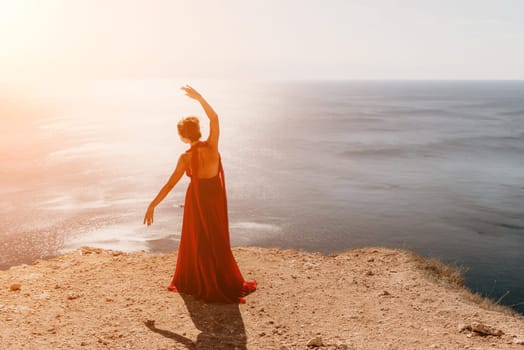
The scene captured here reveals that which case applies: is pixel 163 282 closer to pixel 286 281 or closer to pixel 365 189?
pixel 286 281

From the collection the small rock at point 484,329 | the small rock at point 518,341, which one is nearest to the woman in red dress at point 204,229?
the small rock at point 484,329

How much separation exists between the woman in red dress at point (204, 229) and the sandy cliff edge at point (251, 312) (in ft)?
1.07

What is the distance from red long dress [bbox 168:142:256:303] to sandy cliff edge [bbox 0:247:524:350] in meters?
0.31

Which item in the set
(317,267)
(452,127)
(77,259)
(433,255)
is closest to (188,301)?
(317,267)

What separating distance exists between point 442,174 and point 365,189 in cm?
981

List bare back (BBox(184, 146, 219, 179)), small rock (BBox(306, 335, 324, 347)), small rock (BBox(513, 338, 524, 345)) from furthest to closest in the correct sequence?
bare back (BBox(184, 146, 219, 179))
small rock (BBox(513, 338, 524, 345))
small rock (BBox(306, 335, 324, 347))

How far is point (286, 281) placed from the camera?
29.0ft

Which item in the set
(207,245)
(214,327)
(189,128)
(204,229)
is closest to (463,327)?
(214,327)

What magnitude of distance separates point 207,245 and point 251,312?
4.13 ft

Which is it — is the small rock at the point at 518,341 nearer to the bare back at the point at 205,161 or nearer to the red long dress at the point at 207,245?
the red long dress at the point at 207,245

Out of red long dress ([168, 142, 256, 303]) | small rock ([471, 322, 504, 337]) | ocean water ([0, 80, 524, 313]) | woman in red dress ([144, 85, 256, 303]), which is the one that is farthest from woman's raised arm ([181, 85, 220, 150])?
ocean water ([0, 80, 524, 313])

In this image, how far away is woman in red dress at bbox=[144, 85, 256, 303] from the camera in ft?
23.6

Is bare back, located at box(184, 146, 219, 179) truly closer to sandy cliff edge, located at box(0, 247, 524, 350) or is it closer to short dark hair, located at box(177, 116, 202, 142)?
short dark hair, located at box(177, 116, 202, 142)

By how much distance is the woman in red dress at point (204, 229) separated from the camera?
23.6 feet
